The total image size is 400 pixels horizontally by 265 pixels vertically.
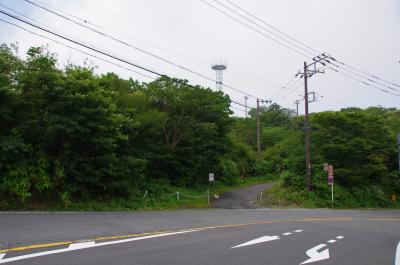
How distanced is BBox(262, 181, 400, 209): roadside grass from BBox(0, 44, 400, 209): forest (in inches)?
4.4

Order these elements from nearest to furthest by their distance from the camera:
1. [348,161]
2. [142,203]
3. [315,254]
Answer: [315,254], [142,203], [348,161]

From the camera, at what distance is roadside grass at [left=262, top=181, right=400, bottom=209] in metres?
34.7

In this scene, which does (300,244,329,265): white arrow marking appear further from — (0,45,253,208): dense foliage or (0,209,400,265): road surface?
(0,45,253,208): dense foliage

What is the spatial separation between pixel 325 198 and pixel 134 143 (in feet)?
62.1

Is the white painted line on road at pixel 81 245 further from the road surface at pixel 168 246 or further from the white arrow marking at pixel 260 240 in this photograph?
the white arrow marking at pixel 260 240

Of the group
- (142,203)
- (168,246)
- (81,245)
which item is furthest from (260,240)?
(142,203)

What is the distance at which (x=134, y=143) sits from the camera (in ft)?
92.9

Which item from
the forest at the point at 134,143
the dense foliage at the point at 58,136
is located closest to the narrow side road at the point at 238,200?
the forest at the point at 134,143

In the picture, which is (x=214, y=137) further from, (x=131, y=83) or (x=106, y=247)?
(x=106, y=247)

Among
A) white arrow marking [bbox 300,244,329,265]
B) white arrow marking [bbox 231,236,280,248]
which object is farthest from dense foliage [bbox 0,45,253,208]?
white arrow marking [bbox 300,244,329,265]

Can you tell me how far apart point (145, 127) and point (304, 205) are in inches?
621

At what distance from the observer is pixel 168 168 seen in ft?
108

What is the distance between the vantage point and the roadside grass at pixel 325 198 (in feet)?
114

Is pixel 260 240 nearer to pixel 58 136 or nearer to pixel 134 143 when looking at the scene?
pixel 58 136
